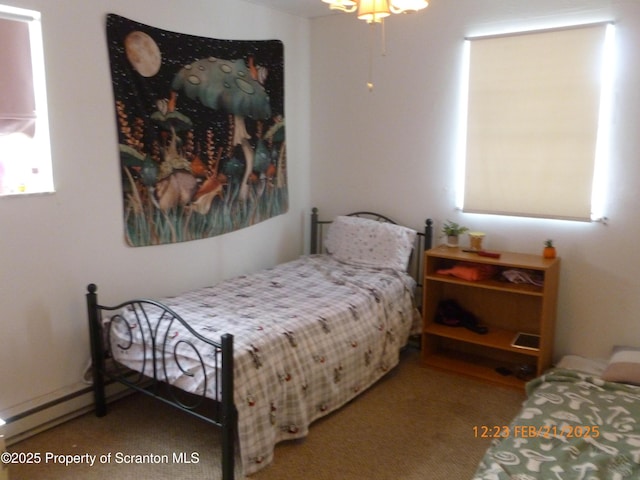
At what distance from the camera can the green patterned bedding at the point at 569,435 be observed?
76.9 inches

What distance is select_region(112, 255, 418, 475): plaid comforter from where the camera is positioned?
2312 millimetres

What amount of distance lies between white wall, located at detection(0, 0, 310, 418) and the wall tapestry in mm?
80

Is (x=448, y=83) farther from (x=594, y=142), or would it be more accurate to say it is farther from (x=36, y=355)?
(x=36, y=355)

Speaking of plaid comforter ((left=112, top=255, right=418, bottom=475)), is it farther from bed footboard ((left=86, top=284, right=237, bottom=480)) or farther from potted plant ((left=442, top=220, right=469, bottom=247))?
potted plant ((left=442, top=220, right=469, bottom=247))

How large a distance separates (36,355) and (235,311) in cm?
101

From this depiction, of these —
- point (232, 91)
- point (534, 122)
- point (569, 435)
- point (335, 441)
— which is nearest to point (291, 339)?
point (335, 441)

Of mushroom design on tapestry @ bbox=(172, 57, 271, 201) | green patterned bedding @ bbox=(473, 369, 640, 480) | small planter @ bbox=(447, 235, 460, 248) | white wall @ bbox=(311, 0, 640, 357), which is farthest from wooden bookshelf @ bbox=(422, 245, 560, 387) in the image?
mushroom design on tapestry @ bbox=(172, 57, 271, 201)

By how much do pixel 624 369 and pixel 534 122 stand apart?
59.9 inches

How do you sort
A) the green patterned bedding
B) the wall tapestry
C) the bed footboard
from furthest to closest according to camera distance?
the wall tapestry
the bed footboard
the green patterned bedding

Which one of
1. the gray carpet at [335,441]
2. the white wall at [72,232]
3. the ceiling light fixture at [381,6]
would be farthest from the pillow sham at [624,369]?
the white wall at [72,232]

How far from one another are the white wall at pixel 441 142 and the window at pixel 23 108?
2.12 meters

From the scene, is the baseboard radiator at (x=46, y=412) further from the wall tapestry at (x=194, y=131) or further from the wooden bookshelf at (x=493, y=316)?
the wooden bookshelf at (x=493, y=316)

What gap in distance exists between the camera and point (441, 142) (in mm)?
3631

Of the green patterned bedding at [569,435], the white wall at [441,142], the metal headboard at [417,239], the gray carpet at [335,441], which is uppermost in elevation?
the white wall at [441,142]
